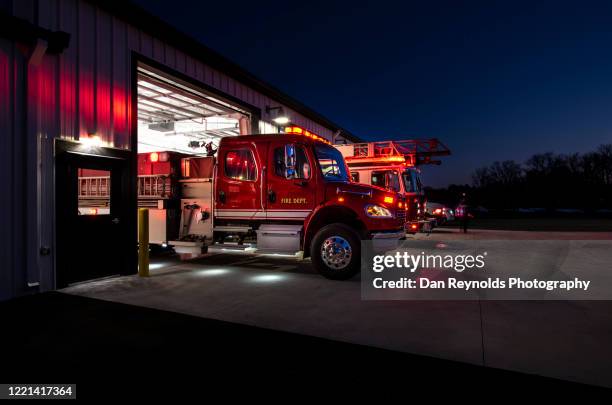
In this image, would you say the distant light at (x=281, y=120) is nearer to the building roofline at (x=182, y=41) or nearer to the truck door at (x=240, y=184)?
the building roofline at (x=182, y=41)

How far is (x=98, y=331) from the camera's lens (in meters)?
4.50

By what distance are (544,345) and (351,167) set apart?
966 centimetres

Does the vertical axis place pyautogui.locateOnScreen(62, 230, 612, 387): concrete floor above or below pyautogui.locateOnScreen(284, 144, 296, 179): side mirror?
below

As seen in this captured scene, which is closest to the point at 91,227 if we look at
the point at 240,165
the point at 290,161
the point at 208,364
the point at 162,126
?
the point at 240,165

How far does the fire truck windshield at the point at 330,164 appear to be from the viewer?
7.75 metres

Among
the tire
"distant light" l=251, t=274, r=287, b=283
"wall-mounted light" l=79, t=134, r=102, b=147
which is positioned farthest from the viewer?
"distant light" l=251, t=274, r=287, b=283

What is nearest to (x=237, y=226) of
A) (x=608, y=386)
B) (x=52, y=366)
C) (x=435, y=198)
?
(x=52, y=366)

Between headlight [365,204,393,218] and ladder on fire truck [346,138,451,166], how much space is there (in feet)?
20.1

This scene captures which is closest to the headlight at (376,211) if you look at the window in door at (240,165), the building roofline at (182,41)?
the window in door at (240,165)

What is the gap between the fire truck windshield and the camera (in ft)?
25.4

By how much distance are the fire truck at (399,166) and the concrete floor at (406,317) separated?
Answer: 582cm

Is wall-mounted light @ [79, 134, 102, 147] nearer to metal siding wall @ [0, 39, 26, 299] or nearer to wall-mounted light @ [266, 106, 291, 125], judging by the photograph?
metal siding wall @ [0, 39, 26, 299]

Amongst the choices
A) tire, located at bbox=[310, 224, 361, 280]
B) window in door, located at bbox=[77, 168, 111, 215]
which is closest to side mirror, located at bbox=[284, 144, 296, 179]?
tire, located at bbox=[310, 224, 361, 280]

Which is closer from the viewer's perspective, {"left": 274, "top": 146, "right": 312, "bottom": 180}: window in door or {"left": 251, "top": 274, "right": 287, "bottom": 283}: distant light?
{"left": 251, "top": 274, "right": 287, "bottom": 283}: distant light
